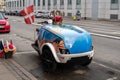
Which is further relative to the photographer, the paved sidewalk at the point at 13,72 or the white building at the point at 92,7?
the white building at the point at 92,7

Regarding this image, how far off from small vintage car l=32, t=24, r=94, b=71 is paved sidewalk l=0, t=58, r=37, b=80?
2.66ft

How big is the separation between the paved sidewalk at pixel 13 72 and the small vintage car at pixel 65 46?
2.66ft

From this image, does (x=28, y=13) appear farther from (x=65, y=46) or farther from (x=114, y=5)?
(x=114, y=5)

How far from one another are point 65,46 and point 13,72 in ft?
5.29

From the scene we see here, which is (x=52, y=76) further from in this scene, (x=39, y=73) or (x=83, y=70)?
(x=83, y=70)

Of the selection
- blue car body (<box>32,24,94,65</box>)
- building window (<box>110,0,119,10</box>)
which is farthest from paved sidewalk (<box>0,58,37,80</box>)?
building window (<box>110,0,119,10</box>)

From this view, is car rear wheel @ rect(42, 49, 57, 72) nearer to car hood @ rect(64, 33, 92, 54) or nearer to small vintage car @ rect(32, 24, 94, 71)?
small vintage car @ rect(32, 24, 94, 71)

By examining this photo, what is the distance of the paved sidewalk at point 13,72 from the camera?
6544 millimetres

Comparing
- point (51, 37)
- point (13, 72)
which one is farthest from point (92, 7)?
point (13, 72)

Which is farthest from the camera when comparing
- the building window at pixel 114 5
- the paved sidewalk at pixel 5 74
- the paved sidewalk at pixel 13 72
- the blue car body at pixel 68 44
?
the building window at pixel 114 5

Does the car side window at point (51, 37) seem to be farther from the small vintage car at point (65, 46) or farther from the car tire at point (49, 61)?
the car tire at point (49, 61)

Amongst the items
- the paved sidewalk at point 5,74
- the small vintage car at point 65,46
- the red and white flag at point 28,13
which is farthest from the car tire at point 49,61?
the red and white flag at point 28,13

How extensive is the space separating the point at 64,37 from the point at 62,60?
0.63 m

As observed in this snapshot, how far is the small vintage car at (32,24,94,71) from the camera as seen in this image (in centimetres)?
689
